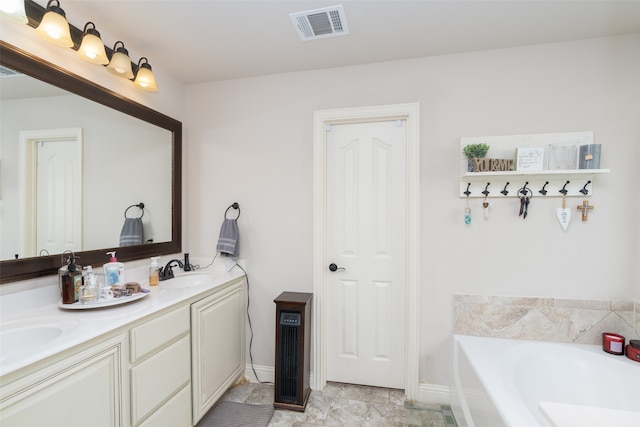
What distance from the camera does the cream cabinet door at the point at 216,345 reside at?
5.86ft

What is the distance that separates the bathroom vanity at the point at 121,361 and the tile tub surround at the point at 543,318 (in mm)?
1743

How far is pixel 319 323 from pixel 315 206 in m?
0.93

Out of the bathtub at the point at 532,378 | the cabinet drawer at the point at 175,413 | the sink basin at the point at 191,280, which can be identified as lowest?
the cabinet drawer at the point at 175,413

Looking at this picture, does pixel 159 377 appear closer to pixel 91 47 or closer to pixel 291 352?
pixel 291 352

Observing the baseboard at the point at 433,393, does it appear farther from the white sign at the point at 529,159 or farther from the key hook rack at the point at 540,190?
the white sign at the point at 529,159

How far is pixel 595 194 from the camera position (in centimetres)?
189

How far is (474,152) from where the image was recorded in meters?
1.95

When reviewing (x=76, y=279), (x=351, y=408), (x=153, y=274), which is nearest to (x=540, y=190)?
(x=351, y=408)

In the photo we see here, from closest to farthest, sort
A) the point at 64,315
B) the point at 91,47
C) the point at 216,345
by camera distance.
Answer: the point at 64,315, the point at 91,47, the point at 216,345

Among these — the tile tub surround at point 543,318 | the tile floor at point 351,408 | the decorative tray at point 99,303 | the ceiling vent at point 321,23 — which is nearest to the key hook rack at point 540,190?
the tile tub surround at point 543,318

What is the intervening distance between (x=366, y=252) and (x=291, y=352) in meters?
0.93

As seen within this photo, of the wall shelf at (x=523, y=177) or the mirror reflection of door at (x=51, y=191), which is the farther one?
the wall shelf at (x=523, y=177)

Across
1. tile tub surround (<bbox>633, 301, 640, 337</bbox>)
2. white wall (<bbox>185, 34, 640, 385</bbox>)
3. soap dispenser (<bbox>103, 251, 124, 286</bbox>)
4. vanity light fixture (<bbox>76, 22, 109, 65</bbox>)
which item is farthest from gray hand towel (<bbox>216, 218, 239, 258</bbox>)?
tile tub surround (<bbox>633, 301, 640, 337</bbox>)

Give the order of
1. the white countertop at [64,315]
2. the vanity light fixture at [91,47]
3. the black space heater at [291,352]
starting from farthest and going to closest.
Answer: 1. the black space heater at [291,352]
2. the vanity light fixture at [91,47]
3. the white countertop at [64,315]
